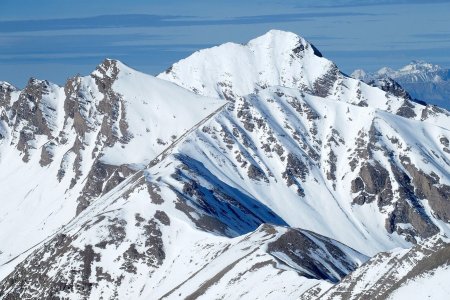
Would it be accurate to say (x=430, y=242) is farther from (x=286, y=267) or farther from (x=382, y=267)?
(x=286, y=267)

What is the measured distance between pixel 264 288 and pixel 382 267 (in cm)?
3024

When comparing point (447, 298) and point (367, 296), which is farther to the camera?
point (367, 296)

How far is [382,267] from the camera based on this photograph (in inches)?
6407

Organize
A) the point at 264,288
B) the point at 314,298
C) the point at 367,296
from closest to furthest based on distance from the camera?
1. the point at 367,296
2. the point at 314,298
3. the point at 264,288

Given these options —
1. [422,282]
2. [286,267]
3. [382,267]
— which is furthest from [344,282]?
[286,267]

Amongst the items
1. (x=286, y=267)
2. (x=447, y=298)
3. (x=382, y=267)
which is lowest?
(x=447, y=298)

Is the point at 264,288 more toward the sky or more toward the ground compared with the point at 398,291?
more toward the sky

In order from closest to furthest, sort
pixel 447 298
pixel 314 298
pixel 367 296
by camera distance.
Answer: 1. pixel 447 298
2. pixel 367 296
3. pixel 314 298

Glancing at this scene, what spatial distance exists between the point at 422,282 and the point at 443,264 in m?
3.79

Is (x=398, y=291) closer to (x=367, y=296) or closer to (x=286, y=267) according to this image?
(x=367, y=296)

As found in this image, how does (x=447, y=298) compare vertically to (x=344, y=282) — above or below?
below

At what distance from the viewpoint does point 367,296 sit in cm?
15712

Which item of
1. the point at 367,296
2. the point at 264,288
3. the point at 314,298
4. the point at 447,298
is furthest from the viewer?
the point at 264,288

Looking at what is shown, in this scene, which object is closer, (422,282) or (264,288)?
(422,282)
